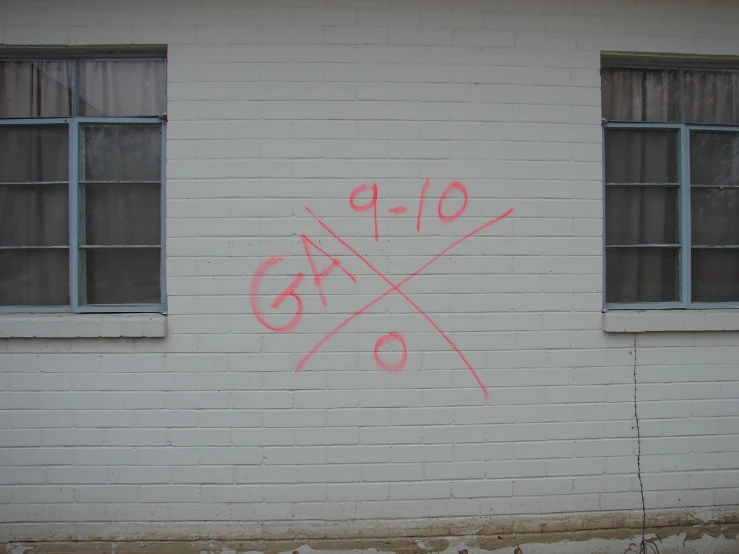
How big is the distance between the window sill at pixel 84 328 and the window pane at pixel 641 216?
326cm

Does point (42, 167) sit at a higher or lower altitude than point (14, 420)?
higher

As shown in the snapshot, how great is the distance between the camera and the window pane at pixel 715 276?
3.77m

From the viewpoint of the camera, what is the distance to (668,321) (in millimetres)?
3559

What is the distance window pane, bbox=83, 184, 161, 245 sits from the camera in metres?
3.55

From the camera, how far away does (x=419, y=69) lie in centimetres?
349

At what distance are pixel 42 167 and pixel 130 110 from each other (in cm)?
74

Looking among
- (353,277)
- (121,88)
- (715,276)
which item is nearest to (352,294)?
(353,277)

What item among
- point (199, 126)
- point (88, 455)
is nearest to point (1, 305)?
point (88, 455)

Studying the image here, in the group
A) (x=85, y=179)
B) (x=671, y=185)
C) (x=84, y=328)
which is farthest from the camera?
(x=671, y=185)

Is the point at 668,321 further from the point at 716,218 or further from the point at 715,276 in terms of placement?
the point at 716,218

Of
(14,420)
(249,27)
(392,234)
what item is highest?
(249,27)

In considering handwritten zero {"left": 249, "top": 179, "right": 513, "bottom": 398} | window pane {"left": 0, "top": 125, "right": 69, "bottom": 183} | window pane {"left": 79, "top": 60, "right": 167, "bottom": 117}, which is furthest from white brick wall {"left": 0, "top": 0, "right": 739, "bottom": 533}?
window pane {"left": 0, "top": 125, "right": 69, "bottom": 183}

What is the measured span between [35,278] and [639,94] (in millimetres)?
4529

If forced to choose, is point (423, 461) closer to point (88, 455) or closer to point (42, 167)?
point (88, 455)
